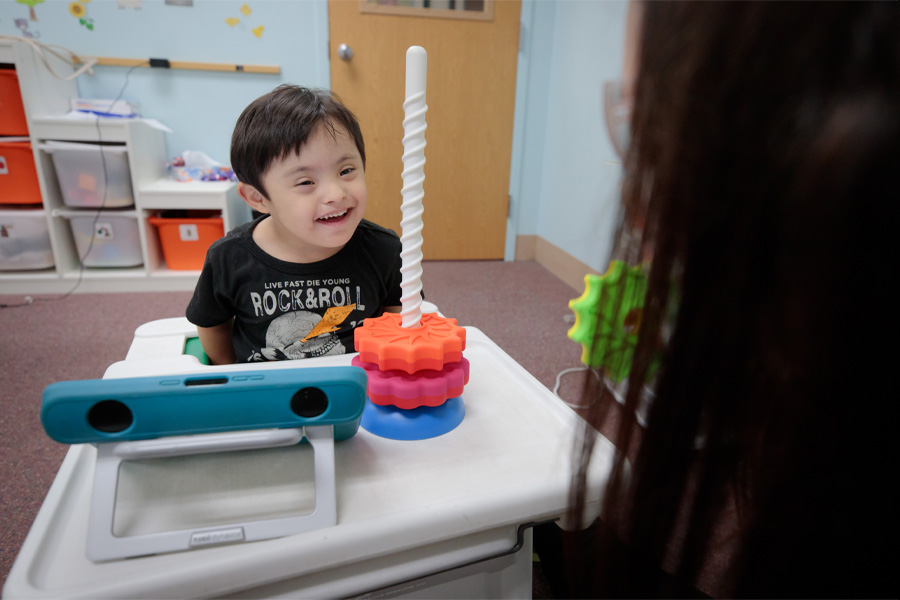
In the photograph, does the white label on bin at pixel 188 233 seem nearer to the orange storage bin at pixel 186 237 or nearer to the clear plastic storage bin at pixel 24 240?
the orange storage bin at pixel 186 237

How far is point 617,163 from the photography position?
→ 0.26 meters

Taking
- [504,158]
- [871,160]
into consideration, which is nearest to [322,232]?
[871,160]

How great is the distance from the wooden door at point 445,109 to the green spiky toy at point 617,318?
2054mm

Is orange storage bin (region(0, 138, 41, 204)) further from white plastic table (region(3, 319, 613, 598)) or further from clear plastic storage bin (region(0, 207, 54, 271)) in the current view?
white plastic table (region(3, 319, 613, 598))

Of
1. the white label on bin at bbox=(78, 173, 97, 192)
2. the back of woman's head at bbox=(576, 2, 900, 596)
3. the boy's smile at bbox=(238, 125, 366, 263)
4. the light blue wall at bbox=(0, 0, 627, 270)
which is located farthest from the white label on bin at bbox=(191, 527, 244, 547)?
the white label on bin at bbox=(78, 173, 97, 192)

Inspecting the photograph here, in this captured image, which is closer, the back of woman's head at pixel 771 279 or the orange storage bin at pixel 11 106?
the back of woman's head at pixel 771 279

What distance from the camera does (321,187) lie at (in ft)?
2.24

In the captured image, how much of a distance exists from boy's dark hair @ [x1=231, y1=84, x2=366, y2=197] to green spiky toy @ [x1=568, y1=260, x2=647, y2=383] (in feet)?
1.70

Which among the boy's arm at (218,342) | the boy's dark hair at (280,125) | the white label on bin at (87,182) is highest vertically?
the boy's dark hair at (280,125)

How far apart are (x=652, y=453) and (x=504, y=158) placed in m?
2.28

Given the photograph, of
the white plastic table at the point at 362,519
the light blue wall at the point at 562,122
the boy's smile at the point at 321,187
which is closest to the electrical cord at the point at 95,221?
the boy's smile at the point at 321,187

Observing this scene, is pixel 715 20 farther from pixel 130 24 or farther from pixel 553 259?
pixel 130 24

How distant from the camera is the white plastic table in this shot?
33 cm

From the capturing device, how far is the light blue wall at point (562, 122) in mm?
1947
